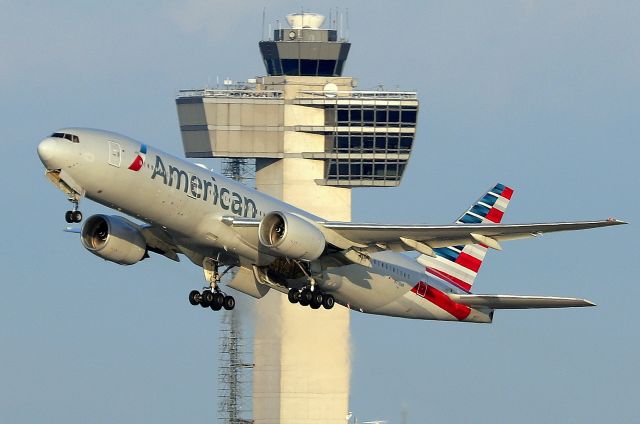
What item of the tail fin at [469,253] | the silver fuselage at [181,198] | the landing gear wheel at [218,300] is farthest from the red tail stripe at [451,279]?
the landing gear wheel at [218,300]

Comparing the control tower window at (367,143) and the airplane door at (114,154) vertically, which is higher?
the control tower window at (367,143)

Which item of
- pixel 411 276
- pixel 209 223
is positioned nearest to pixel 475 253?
pixel 411 276

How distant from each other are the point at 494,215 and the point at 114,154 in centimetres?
2938

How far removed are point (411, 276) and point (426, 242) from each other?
24.8ft

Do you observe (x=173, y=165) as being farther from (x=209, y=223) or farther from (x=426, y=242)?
(x=426, y=242)

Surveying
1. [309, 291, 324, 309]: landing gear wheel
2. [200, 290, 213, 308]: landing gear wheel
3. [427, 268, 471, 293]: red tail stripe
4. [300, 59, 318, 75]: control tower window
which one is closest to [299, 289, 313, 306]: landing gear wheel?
[309, 291, 324, 309]: landing gear wheel

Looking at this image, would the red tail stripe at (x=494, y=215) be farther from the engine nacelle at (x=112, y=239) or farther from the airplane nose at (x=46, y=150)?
the airplane nose at (x=46, y=150)

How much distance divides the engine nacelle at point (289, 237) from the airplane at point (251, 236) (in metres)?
0.04

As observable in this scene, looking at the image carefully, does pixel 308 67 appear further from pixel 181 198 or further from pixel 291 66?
pixel 181 198

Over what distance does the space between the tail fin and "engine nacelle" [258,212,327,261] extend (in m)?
13.9

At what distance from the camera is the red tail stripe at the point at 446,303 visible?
9062 centimetres

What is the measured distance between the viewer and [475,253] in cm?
9775

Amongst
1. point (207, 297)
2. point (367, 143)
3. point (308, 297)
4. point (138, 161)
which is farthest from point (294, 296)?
point (367, 143)

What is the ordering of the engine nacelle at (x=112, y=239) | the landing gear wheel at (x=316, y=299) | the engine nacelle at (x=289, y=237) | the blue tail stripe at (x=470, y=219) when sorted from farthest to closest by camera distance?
1. the blue tail stripe at (x=470, y=219)
2. the engine nacelle at (x=112, y=239)
3. the landing gear wheel at (x=316, y=299)
4. the engine nacelle at (x=289, y=237)
